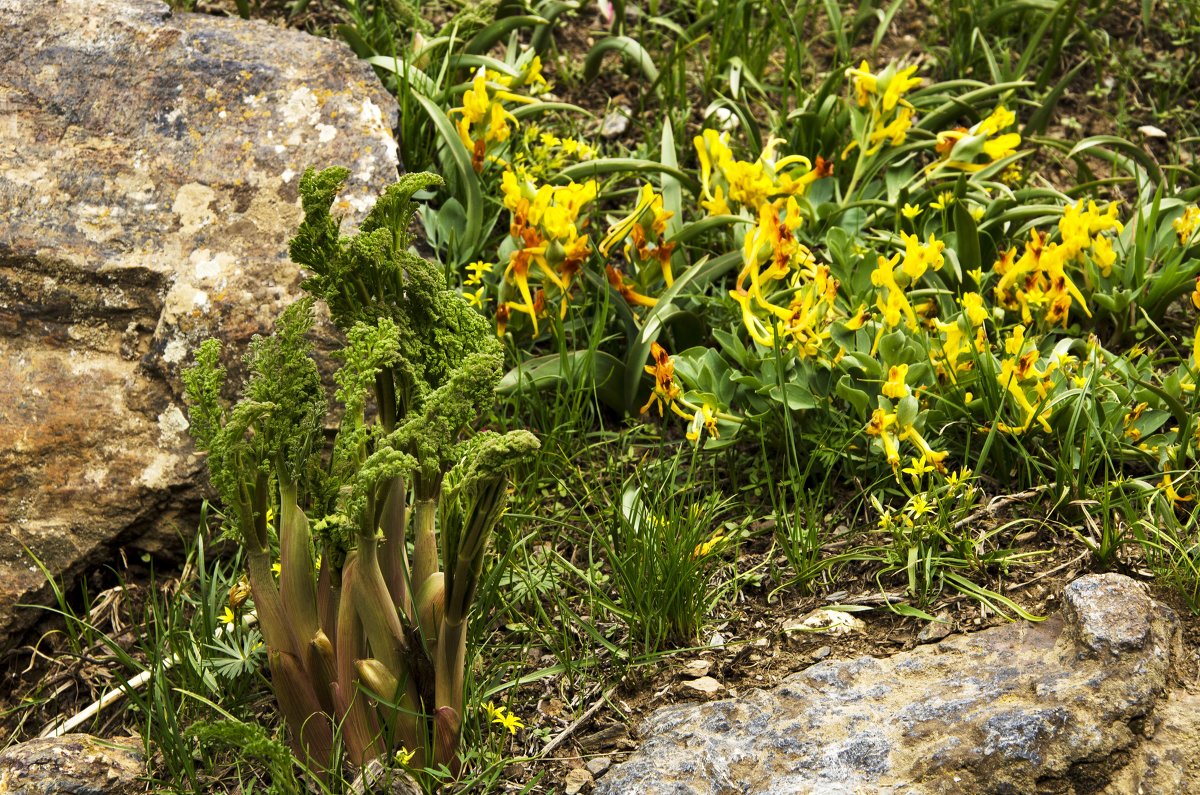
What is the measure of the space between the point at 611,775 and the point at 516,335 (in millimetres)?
1243

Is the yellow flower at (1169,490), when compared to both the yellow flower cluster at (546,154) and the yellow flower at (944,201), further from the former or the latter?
the yellow flower cluster at (546,154)

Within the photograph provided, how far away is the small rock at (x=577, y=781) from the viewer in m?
1.90

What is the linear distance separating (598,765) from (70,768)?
2.75ft

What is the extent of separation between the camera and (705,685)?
2090mm

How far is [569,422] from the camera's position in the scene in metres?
2.56

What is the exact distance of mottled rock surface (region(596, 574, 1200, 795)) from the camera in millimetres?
1765

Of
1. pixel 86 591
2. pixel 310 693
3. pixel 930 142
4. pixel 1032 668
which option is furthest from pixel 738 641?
pixel 930 142

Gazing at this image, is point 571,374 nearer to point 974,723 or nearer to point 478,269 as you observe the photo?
point 478,269

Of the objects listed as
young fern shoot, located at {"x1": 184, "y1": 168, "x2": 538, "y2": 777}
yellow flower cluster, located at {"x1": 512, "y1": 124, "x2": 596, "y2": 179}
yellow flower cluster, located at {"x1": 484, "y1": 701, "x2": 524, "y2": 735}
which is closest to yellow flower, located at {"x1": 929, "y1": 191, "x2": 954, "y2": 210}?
yellow flower cluster, located at {"x1": 512, "y1": 124, "x2": 596, "y2": 179}

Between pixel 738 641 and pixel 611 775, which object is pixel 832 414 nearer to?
pixel 738 641

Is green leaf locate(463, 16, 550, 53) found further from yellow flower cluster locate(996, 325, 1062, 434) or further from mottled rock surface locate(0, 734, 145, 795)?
mottled rock surface locate(0, 734, 145, 795)

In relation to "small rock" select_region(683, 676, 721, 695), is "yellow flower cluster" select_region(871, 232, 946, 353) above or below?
above

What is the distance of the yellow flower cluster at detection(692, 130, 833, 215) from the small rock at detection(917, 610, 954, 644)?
1073 mm

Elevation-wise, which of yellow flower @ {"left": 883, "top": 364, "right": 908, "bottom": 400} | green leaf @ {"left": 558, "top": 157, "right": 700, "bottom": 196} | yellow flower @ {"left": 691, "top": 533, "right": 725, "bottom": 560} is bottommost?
yellow flower @ {"left": 691, "top": 533, "right": 725, "bottom": 560}
